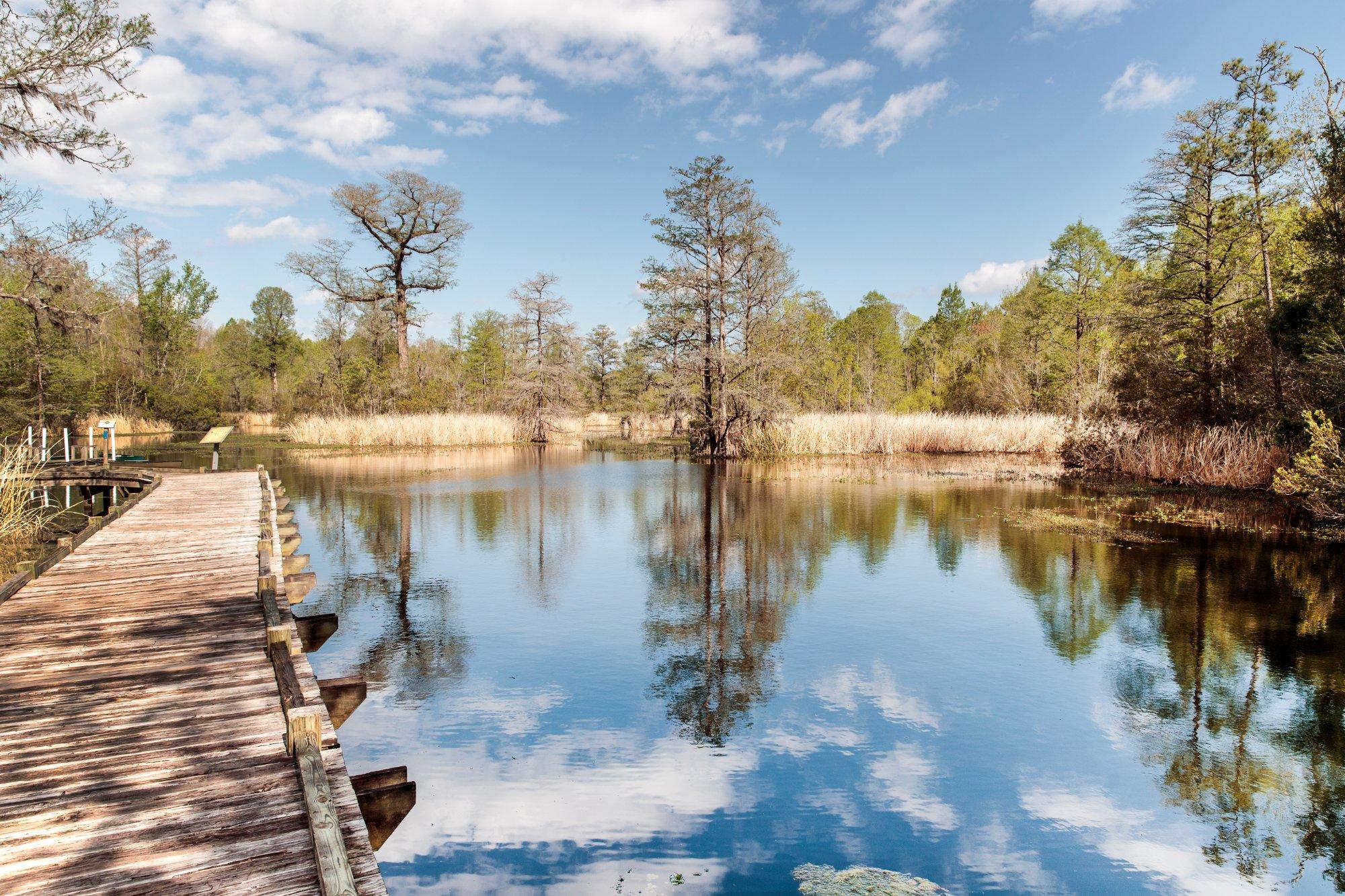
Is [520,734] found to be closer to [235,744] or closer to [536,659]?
[536,659]

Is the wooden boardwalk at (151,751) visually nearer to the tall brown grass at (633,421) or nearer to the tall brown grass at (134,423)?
the tall brown grass at (134,423)

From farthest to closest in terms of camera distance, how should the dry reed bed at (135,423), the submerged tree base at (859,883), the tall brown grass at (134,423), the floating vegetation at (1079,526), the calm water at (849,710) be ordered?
the dry reed bed at (135,423) < the tall brown grass at (134,423) < the floating vegetation at (1079,526) < the calm water at (849,710) < the submerged tree base at (859,883)

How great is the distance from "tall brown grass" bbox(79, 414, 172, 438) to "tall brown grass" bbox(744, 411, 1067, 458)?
31.6 metres

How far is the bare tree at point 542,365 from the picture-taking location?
35.0m

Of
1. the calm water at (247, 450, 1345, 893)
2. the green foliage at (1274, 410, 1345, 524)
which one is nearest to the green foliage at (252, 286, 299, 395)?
the calm water at (247, 450, 1345, 893)

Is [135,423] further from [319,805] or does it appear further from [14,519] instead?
[319,805]

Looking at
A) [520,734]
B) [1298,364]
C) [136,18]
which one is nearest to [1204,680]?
[520,734]

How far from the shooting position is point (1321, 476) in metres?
12.5

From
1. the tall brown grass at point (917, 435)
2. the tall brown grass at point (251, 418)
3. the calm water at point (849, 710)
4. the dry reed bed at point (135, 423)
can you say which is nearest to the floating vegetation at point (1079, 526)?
the calm water at point (849, 710)

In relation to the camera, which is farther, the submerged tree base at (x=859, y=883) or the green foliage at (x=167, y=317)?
the green foliage at (x=167, y=317)

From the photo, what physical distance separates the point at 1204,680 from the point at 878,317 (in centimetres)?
4759

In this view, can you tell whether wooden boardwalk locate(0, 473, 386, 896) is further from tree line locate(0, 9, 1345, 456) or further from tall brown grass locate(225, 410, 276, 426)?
tall brown grass locate(225, 410, 276, 426)

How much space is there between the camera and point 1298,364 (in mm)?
15461

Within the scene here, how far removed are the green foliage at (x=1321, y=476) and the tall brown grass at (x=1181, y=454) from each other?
292 centimetres
